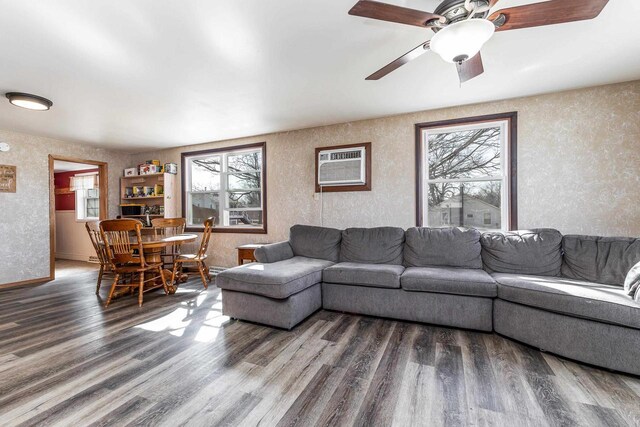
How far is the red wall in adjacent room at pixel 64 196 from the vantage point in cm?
675

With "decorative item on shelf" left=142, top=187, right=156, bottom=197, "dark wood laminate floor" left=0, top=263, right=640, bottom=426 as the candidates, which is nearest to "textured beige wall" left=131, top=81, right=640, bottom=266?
"dark wood laminate floor" left=0, top=263, right=640, bottom=426

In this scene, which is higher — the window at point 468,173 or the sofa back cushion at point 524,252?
the window at point 468,173

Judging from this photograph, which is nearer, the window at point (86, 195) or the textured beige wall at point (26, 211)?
the textured beige wall at point (26, 211)

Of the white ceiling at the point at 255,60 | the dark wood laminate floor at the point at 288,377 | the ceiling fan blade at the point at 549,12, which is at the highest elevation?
the white ceiling at the point at 255,60

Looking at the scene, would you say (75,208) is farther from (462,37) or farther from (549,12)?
(549,12)

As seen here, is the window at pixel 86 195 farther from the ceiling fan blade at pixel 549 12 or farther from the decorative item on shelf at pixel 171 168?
the ceiling fan blade at pixel 549 12

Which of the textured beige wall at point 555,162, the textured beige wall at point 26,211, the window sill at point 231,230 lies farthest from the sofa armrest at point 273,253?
the textured beige wall at point 26,211

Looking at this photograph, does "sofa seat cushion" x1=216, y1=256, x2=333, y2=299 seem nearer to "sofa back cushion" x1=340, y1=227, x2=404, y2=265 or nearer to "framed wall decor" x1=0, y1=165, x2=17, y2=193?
"sofa back cushion" x1=340, y1=227, x2=404, y2=265

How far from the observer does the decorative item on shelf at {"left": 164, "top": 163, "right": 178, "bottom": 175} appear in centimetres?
500

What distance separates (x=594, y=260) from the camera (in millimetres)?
2436

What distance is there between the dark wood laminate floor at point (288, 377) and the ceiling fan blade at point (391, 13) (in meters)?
2.07

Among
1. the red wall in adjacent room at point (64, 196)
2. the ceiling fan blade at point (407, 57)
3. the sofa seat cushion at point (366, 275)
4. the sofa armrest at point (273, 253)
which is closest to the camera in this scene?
the ceiling fan blade at point (407, 57)

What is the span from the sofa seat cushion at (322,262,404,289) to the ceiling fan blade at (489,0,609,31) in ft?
6.65

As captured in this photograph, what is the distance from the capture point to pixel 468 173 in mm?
3439
